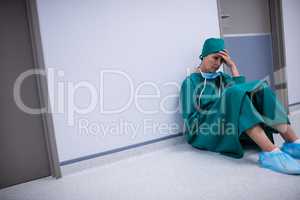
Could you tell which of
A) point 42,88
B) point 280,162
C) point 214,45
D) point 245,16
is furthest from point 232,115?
point 245,16

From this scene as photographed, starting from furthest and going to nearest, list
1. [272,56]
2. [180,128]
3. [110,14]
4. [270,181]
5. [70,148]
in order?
[272,56], [180,128], [110,14], [70,148], [270,181]

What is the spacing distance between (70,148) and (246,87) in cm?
118

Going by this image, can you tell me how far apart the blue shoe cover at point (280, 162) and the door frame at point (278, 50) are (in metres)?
1.57

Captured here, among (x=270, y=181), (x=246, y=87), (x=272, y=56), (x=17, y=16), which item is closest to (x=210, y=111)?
(x=246, y=87)

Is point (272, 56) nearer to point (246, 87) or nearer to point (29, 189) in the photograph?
point (246, 87)

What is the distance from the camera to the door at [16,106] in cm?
139

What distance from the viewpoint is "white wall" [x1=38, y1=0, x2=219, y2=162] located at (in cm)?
150

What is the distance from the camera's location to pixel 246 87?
143cm

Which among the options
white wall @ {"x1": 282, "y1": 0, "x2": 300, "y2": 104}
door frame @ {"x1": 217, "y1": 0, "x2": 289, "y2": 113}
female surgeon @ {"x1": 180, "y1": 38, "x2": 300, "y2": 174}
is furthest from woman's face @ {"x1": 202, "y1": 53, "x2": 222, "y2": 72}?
white wall @ {"x1": 282, "y1": 0, "x2": 300, "y2": 104}

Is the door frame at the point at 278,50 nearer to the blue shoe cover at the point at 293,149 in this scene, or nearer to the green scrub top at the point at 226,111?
the green scrub top at the point at 226,111

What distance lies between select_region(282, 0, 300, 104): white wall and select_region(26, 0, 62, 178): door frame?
8.24 feet

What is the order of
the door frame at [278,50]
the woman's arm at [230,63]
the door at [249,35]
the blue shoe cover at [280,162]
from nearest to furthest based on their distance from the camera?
1. the blue shoe cover at [280,162]
2. the woman's arm at [230,63]
3. the door at [249,35]
4. the door frame at [278,50]

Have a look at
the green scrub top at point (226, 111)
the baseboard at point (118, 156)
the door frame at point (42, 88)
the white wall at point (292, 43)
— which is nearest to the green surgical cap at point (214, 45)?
the green scrub top at point (226, 111)

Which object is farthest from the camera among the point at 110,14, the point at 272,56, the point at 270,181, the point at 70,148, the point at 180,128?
the point at 272,56
